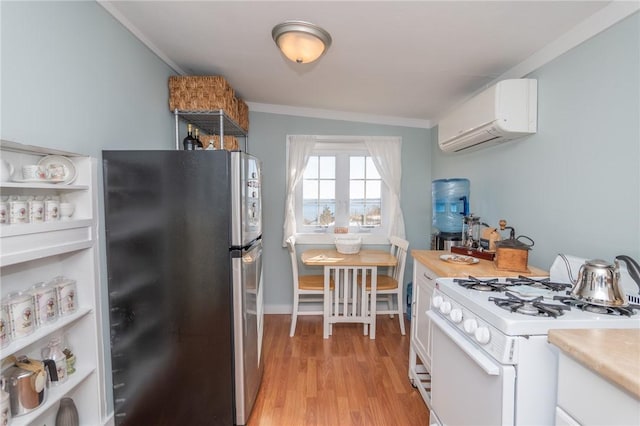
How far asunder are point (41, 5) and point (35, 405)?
5.32 ft

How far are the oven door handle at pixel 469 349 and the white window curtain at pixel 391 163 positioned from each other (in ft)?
6.58

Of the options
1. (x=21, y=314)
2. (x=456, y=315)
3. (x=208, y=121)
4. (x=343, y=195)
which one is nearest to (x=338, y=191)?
(x=343, y=195)

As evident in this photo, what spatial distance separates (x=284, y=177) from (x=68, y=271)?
87.8 inches

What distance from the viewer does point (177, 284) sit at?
157cm

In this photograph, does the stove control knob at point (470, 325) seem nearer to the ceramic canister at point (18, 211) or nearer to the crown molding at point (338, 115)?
the ceramic canister at point (18, 211)

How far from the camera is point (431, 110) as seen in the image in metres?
3.00

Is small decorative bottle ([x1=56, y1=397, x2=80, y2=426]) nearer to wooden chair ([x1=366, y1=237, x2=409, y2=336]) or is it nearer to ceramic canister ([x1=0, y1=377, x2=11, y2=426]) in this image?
ceramic canister ([x1=0, y1=377, x2=11, y2=426])

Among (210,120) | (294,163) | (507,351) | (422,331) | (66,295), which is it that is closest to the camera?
(507,351)

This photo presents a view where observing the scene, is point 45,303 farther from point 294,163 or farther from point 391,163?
point 391,163

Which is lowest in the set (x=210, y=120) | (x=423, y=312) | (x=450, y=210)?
(x=423, y=312)

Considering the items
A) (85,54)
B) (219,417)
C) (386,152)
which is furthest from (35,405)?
(386,152)

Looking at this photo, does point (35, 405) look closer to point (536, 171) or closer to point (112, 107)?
point (112, 107)

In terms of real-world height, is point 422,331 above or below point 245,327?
below

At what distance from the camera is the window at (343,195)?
341 cm
